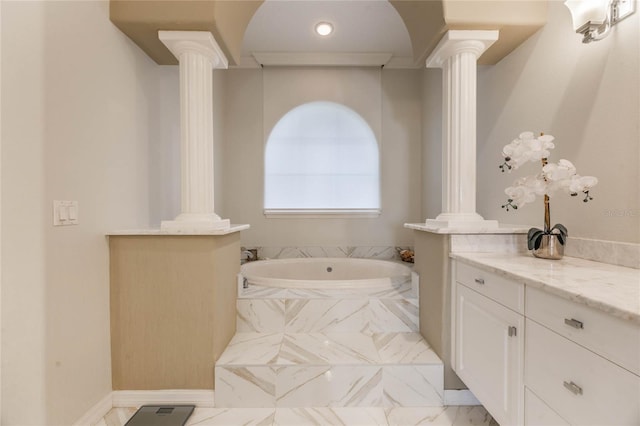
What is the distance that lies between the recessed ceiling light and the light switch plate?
2506 mm

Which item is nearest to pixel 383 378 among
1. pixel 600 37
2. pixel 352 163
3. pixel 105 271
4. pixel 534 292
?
pixel 534 292

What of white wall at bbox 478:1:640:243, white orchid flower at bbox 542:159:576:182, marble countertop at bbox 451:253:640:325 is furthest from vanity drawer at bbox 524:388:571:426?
white orchid flower at bbox 542:159:576:182

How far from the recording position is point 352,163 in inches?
137

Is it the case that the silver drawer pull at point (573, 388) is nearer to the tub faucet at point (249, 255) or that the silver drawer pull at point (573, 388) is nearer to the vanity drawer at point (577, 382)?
the vanity drawer at point (577, 382)

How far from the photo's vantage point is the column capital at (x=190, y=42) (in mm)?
1768

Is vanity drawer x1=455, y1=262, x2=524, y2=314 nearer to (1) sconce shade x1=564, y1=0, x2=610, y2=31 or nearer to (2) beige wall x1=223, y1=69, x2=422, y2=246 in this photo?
(1) sconce shade x1=564, y1=0, x2=610, y2=31

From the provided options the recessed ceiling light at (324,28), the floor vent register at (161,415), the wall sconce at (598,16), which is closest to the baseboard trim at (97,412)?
the floor vent register at (161,415)

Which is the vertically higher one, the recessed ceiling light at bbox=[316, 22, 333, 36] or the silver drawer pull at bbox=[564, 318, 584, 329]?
the recessed ceiling light at bbox=[316, 22, 333, 36]

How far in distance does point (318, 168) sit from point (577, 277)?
2690mm

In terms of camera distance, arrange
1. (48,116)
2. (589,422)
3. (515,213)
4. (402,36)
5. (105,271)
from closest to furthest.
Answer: (589,422)
(48,116)
(105,271)
(515,213)
(402,36)

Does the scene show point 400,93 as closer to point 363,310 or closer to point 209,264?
point 363,310

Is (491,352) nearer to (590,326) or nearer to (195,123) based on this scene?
(590,326)

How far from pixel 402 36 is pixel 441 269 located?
8.05 feet

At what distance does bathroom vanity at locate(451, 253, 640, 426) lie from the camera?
784 millimetres
